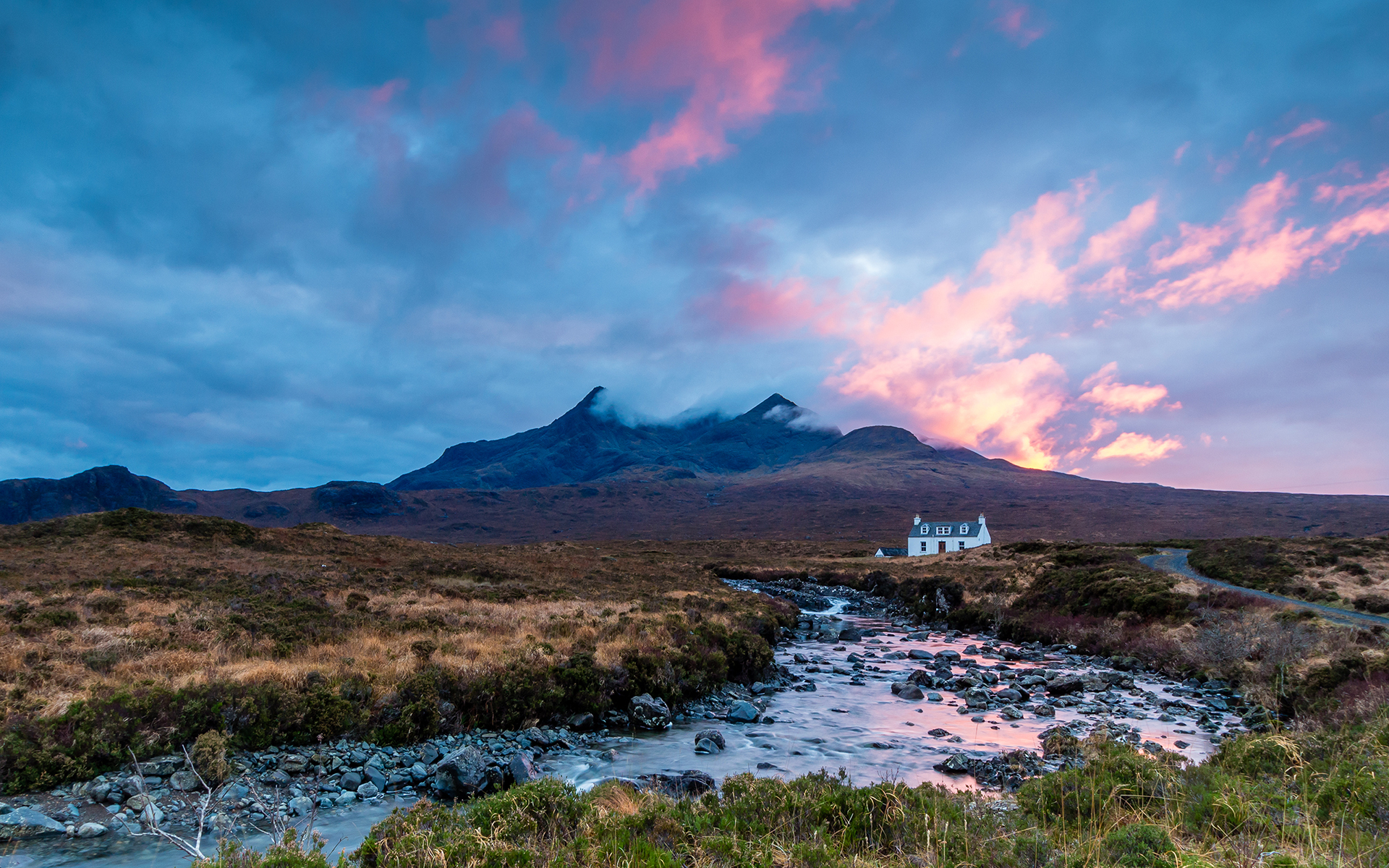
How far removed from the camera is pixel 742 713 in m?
19.1

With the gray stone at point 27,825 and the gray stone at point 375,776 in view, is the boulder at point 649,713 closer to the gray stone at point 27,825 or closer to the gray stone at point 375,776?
the gray stone at point 375,776

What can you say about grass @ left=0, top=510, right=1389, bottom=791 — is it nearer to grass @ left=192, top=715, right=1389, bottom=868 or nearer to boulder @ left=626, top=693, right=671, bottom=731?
boulder @ left=626, top=693, right=671, bottom=731

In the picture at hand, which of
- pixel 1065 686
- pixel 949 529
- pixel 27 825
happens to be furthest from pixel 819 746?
pixel 949 529

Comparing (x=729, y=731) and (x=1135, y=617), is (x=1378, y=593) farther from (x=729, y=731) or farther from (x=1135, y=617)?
(x=729, y=731)

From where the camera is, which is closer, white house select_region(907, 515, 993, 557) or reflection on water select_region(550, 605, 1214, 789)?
reflection on water select_region(550, 605, 1214, 789)

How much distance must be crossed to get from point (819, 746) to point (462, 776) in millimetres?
9144

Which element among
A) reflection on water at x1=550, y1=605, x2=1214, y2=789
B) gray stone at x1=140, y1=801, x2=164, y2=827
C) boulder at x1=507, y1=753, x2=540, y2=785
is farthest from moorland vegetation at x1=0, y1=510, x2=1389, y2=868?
boulder at x1=507, y1=753, x2=540, y2=785

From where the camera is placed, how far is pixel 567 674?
18391 millimetres

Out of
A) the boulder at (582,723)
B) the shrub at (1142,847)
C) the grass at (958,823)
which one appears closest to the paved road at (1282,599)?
the grass at (958,823)

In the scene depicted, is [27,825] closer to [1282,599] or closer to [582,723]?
[582,723]

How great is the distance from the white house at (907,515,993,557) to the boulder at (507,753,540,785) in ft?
322

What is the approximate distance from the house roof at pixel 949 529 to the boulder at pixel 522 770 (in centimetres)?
10350

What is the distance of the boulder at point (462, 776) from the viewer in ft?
40.1

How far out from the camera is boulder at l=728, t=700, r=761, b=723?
18891mm
